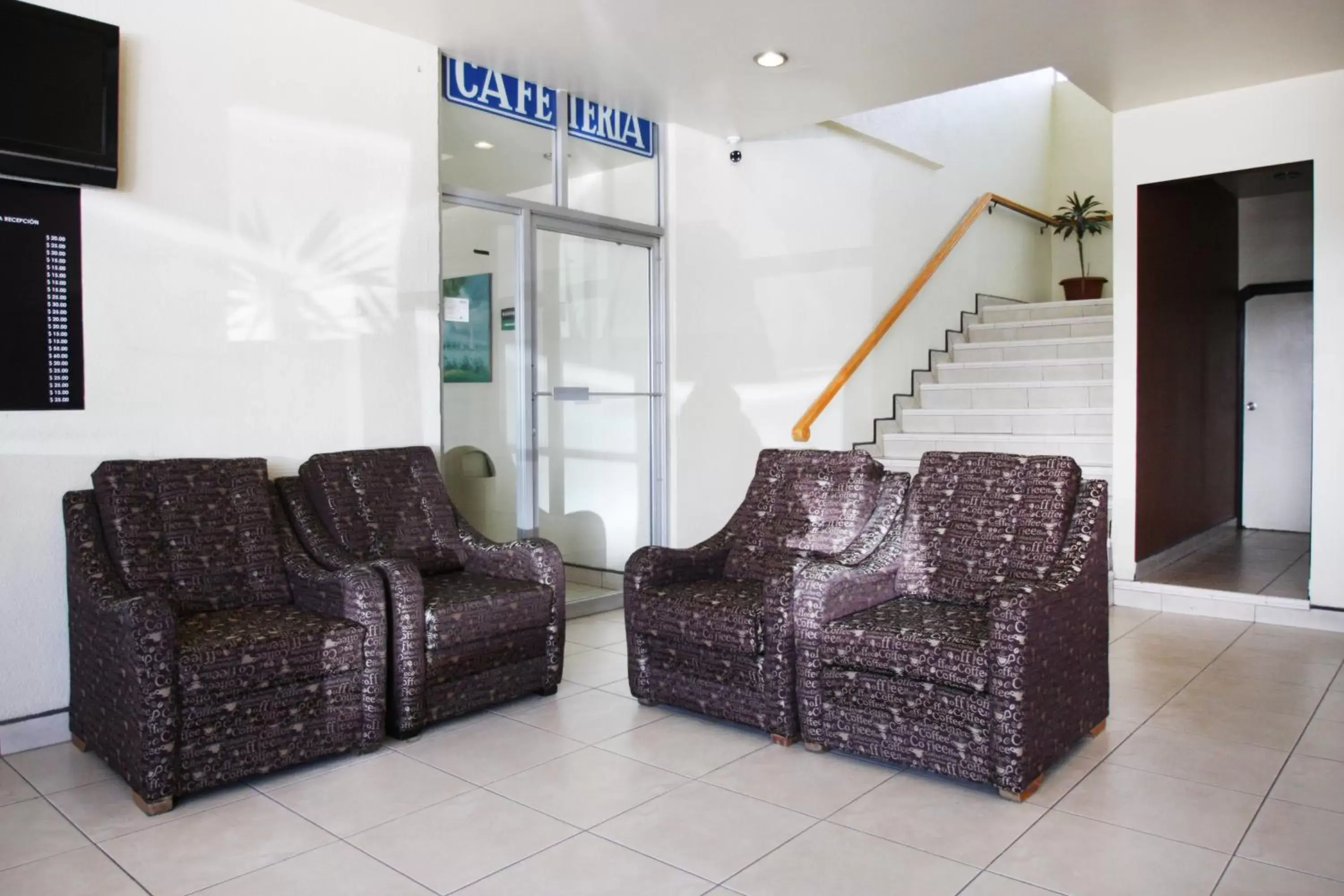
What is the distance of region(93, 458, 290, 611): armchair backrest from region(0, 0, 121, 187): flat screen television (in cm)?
98

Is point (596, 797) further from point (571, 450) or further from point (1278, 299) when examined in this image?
point (1278, 299)

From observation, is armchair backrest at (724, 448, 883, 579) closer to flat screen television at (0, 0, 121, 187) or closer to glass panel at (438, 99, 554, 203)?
glass panel at (438, 99, 554, 203)

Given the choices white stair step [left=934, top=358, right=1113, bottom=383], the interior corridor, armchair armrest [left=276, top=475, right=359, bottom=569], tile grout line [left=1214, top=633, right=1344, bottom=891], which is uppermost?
white stair step [left=934, top=358, right=1113, bottom=383]

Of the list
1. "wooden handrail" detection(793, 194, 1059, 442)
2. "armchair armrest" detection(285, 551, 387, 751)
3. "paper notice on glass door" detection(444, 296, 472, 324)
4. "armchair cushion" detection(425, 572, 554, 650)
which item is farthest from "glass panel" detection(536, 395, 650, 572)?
"armchair armrest" detection(285, 551, 387, 751)

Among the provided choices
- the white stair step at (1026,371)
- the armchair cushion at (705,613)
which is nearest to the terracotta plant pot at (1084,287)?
the white stair step at (1026,371)

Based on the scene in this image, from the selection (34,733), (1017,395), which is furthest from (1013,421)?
(34,733)

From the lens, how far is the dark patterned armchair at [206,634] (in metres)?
2.71

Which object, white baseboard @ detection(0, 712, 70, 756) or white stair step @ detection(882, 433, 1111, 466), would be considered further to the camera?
white stair step @ detection(882, 433, 1111, 466)

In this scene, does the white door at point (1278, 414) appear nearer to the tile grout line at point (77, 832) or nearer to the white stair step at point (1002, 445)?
the white stair step at point (1002, 445)

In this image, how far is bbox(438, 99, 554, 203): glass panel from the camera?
4625 mm

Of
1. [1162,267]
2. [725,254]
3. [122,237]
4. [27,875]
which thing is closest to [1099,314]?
[1162,267]

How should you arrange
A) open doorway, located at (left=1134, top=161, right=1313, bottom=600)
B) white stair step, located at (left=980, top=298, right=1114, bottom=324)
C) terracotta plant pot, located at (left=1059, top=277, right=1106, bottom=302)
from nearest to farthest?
open doorway, located at (left=1134, top=161, right=1313, bottom=600) < white stair step, located at (left=980, top=298, right=1114, bottom=324) < terracotta plant pot, located at (left=1059, top=277, right=1106, bottom=302)

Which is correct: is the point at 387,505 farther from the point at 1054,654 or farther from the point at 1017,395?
the point at 1017,395

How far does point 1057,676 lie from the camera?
2877 millimetres
